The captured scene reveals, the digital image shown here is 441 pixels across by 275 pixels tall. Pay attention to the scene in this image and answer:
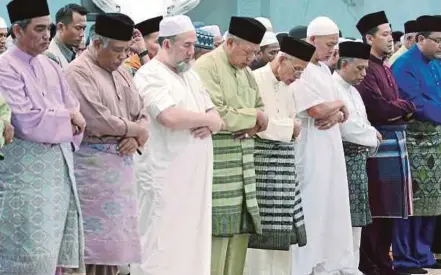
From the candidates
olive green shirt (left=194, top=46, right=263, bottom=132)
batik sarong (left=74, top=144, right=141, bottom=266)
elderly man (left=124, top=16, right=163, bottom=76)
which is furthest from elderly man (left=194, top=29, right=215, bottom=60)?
batik sarong (left=74, top=144, right=141, bottom=266)

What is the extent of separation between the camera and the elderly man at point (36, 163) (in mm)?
4363

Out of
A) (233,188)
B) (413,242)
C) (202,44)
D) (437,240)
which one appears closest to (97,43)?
(233,188)

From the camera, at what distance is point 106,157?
188 inches

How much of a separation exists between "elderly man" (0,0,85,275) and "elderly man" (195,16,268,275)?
43.2 inches

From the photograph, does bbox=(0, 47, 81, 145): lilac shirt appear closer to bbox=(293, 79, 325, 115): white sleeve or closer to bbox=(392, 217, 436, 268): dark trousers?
bbox=(293, 79, 325, 115): white sleeve

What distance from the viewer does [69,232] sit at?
15.0 ft

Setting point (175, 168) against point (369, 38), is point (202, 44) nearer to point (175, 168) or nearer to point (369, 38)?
point (175, 168)

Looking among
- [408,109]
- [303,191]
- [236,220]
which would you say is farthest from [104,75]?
[408,109]

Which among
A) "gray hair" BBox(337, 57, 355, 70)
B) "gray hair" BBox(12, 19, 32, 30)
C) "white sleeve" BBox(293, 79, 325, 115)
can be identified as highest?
"gray hair" BBox(337, 57, 355, 70)

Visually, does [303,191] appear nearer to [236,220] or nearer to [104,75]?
[236,220]

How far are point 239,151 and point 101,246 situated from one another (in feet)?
3.62

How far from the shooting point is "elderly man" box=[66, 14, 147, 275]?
474 centimetres

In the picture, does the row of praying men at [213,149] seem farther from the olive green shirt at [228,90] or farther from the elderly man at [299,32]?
the elderly man at [299,32]

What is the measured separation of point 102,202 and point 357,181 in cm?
225
